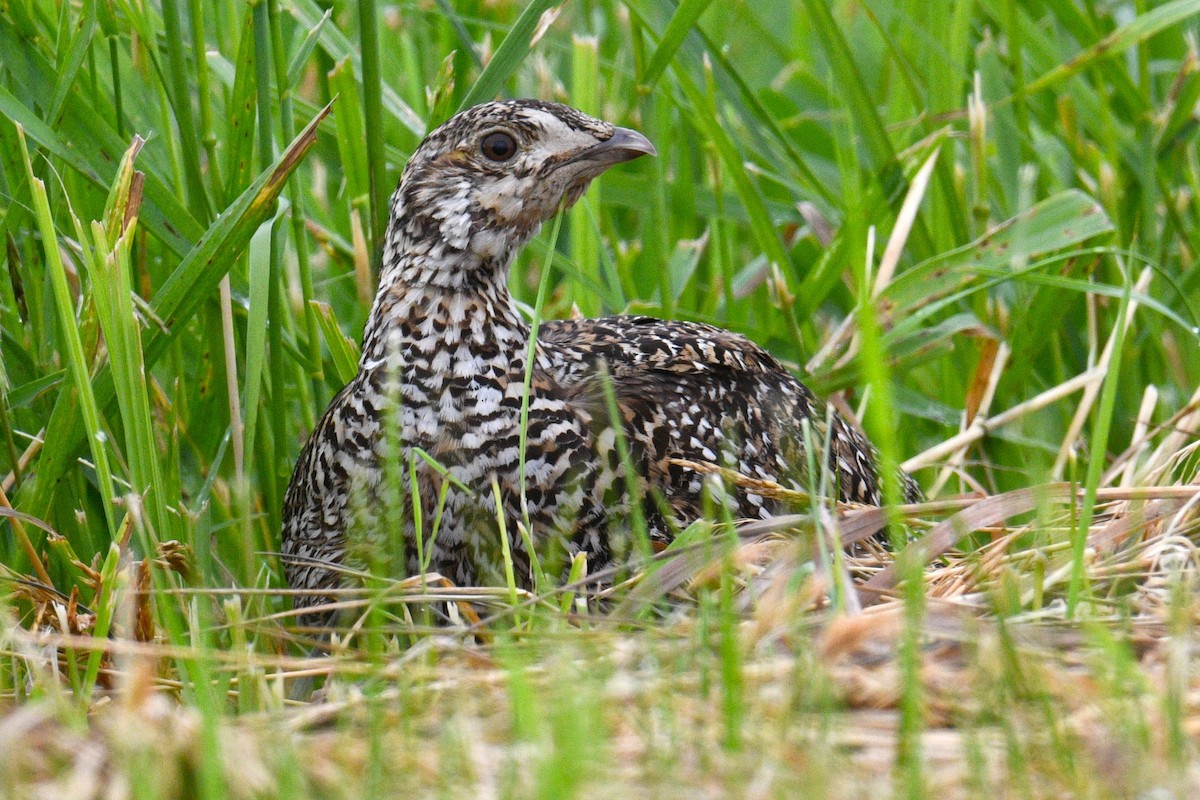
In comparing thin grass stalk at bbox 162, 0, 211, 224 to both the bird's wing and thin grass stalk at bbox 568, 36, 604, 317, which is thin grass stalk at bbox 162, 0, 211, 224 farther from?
thin grass stalk at bbox 568, 36, 604, 317

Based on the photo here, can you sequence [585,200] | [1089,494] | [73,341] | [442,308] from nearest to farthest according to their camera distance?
[1089,494] → [73,341] → [442,308] → [585,200]

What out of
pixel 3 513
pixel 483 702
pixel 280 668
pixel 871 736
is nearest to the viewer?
pixel 871 736

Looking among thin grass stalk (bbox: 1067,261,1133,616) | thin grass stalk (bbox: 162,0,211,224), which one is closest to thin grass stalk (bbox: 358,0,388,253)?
thin grass stalk (bbox: 162,0,211,224)

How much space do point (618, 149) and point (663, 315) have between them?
932mm

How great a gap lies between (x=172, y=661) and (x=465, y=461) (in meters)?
0.68

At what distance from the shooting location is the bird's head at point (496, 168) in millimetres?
3318

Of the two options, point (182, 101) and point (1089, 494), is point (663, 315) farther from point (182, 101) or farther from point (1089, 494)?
point (1089, 494)

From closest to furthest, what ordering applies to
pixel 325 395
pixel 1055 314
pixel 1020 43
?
pixel 325 395, pixel 1055 314, pixel 1020 43

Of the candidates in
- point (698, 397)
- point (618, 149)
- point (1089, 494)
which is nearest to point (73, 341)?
point (618, 149)

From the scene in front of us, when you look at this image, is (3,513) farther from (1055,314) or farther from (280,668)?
(1055,314)

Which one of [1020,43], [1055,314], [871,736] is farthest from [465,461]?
[1020,43]

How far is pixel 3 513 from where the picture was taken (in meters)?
2.84

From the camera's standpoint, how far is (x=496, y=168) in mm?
3330

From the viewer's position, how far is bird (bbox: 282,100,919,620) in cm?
308
